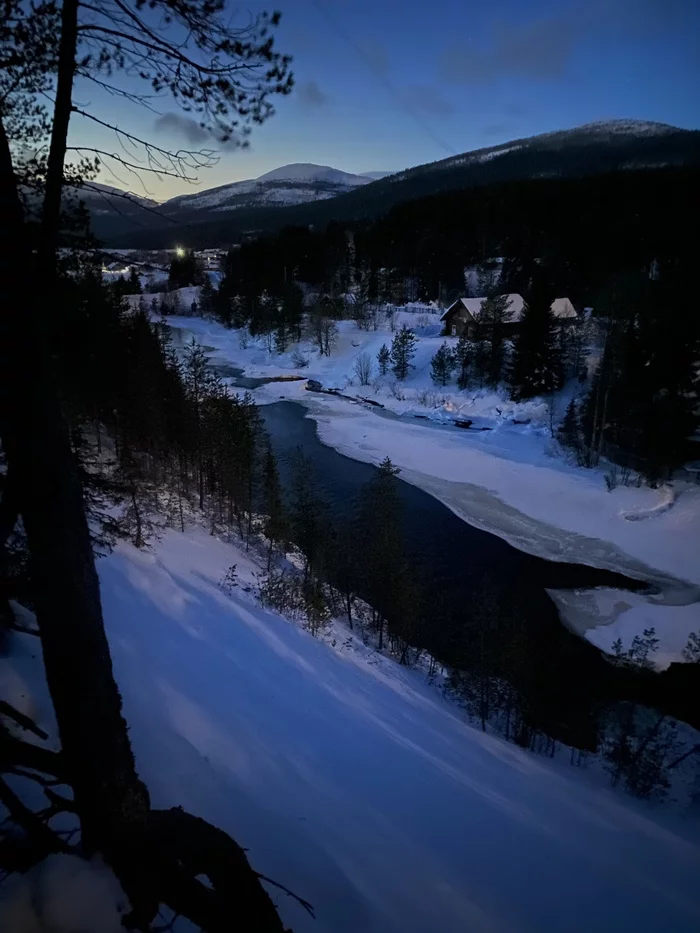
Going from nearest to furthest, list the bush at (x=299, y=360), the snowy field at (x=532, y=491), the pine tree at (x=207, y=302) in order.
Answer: the snowy field at (x=532, y=491)
the bush at (x=299, y=360)
the pine tree at (x=207, y=302)

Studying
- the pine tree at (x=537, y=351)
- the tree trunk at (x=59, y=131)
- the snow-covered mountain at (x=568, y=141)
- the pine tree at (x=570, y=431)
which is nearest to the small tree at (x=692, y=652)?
the pine tree at (x=570, y=431)

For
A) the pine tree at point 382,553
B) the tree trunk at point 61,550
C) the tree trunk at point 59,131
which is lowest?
the pine tree at point 382,553

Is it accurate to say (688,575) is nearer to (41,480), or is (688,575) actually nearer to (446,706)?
(446,706)

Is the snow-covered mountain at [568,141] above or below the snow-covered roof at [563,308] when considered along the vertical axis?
above

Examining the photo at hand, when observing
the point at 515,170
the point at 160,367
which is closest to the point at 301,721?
the point at 160,367

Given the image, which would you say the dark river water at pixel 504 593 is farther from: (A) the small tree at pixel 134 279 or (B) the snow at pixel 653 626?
(A) the small tree at pixel 134 279

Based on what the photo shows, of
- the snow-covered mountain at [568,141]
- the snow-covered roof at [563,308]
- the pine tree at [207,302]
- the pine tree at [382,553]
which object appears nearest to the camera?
the pine tree at [382,553]

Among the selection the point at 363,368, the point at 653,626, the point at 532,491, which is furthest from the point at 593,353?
the point at 653,626
